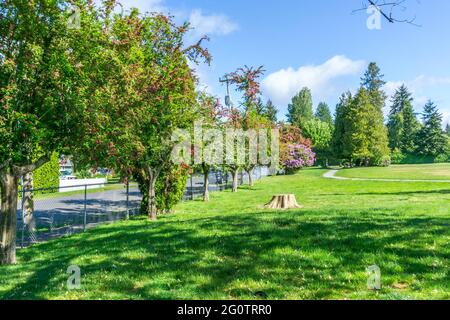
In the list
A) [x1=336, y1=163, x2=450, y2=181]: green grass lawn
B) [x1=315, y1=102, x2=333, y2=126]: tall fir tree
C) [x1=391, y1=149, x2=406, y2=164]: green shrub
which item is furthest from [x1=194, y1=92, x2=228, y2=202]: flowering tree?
[x1=315, y1=102, x2=333, y2=126]: tall fir tree

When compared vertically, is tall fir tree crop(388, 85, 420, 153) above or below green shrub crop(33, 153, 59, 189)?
above

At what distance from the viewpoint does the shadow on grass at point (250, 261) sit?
5344mm

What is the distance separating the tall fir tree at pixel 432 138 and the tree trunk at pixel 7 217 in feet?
312

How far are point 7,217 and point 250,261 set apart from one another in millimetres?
6443

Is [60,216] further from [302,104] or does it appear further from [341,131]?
[302,104]

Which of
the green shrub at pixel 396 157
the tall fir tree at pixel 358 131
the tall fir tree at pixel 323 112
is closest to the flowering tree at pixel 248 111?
the tall fir tree at pixel 358 131

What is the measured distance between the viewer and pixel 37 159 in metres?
9.43

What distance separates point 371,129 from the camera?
68.9 m

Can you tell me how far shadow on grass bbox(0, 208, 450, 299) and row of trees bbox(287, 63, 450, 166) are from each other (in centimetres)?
6372

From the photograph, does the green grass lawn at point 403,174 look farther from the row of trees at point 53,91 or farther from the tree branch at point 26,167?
the tree branch at point 26,167

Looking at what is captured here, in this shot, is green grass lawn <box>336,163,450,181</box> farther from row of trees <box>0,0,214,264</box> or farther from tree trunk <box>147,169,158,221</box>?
row of trees <box>0,0,214,264</box>

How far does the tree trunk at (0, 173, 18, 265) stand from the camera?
8.94 metres

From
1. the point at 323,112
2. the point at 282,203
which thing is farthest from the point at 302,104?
the point at 282,203

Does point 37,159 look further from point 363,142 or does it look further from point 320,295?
point 363,142
